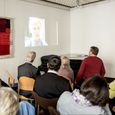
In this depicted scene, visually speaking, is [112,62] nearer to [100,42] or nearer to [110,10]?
[100,42]

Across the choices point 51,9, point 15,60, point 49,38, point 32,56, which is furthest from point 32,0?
point 32,56

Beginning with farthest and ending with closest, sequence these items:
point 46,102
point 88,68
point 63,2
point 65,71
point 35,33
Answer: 1. point 63,2
2. point 35,33
3. point 88,68
4. point 65,71
5. point 46,102

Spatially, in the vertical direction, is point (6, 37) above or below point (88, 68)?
above

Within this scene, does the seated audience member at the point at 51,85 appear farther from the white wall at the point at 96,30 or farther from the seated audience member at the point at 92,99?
the white wall at the point at 96,30

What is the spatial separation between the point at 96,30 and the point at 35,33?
1.85 metres

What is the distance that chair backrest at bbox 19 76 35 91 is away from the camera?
3.38 m

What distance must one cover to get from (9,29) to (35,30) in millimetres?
903

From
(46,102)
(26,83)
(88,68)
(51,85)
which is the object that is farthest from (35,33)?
(46,102)

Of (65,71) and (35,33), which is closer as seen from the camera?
(65,71)

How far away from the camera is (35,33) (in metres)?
5.46

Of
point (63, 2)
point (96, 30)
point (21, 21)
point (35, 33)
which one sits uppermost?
point (63, 2)

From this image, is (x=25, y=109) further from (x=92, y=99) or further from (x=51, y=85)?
(x=51, y=85)

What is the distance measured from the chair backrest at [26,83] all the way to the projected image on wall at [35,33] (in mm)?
1897

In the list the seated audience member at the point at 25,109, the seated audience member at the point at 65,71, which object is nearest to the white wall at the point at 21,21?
the seated audience member at the point at 65,71
